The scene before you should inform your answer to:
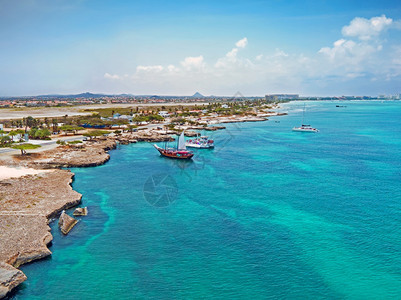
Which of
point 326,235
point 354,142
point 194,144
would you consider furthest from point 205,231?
point 354,142

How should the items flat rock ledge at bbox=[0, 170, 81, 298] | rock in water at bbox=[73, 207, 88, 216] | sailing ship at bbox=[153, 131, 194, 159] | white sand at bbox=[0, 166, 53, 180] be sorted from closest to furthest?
flat rock ledge at bbox=[0, 170, 81, 298] < rock in water at bbox=[73, 207, 88, 216] < white sand at bbox=[0, 166, 53, 180] < sailing ship at bbox=[153, 131, 194, 159]

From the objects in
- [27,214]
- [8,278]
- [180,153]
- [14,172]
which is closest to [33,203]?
[27,214]

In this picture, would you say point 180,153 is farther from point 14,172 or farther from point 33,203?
point 33,203

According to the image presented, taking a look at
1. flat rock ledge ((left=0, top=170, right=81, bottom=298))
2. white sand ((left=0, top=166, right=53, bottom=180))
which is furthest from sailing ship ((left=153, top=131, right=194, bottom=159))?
white sand ((left=0, top=166, right=53, bottom=180))

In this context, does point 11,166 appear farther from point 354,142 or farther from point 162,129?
point 354,142

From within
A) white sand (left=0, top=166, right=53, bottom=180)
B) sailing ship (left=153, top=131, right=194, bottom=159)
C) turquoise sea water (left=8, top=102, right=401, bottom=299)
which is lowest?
turquoise sea water (left=8, top=102, right=401, bottom=299)

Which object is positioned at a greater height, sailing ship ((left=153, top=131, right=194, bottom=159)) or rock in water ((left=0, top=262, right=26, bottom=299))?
sailing ship ((left=153, top=131, right=194, bottom=159))

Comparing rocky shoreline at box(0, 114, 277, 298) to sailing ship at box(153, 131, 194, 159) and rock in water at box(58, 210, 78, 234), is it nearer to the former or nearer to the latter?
rock in water at box(58, 210, 78, 234)

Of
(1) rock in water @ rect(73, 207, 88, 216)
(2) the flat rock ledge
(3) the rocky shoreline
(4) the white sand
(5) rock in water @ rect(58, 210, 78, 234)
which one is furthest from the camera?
(4) the white sand
